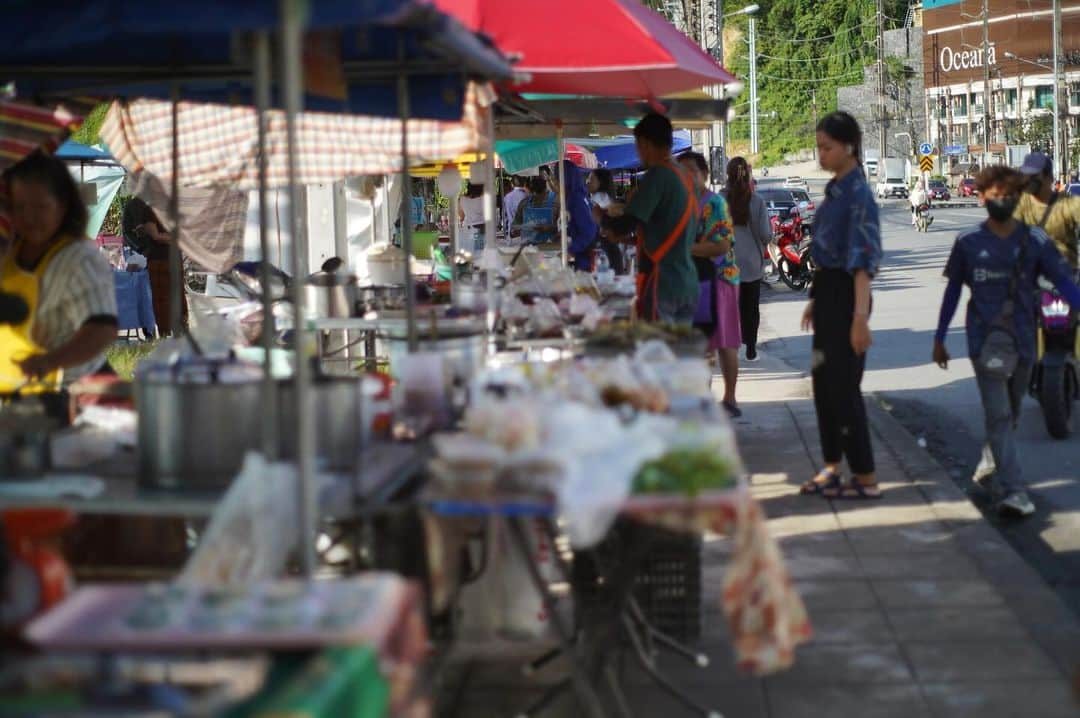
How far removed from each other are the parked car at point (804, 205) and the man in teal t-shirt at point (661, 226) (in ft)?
81.5

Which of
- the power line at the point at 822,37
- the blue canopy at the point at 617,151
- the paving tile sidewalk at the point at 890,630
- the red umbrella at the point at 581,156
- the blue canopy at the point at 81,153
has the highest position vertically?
the power line at the point at 822,37

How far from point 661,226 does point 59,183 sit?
3729 millimetres

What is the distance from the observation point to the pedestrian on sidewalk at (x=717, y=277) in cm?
1038

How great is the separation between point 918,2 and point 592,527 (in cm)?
14481

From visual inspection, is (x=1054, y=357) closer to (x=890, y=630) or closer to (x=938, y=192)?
(x=890, y=630)

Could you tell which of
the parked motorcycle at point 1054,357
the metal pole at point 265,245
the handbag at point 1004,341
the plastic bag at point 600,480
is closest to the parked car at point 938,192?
the parked motorcycle at point 1054,357

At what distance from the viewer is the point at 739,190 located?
12953 millimetres

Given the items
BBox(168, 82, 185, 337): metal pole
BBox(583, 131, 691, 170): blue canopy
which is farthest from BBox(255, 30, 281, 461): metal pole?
BBox(583, 131, 691, 170): blue canopy

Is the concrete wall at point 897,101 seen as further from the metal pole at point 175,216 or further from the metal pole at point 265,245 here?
the metal pole at point 265,245

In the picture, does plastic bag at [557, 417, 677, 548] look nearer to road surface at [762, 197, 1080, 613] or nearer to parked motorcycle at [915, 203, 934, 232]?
road surface at [762, 197, 1080, 613]

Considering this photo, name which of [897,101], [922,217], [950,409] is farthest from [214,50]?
[897,101]

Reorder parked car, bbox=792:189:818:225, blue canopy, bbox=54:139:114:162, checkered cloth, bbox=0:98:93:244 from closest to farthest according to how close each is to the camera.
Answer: checkered cloth, bbox=0:98:93:244, blue canopy, bbox=54:139:114:162, parked car, bbox=792:189:818:225

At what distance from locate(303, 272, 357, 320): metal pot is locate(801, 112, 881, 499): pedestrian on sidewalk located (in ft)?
8.50

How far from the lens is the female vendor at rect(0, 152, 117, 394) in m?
5.80
